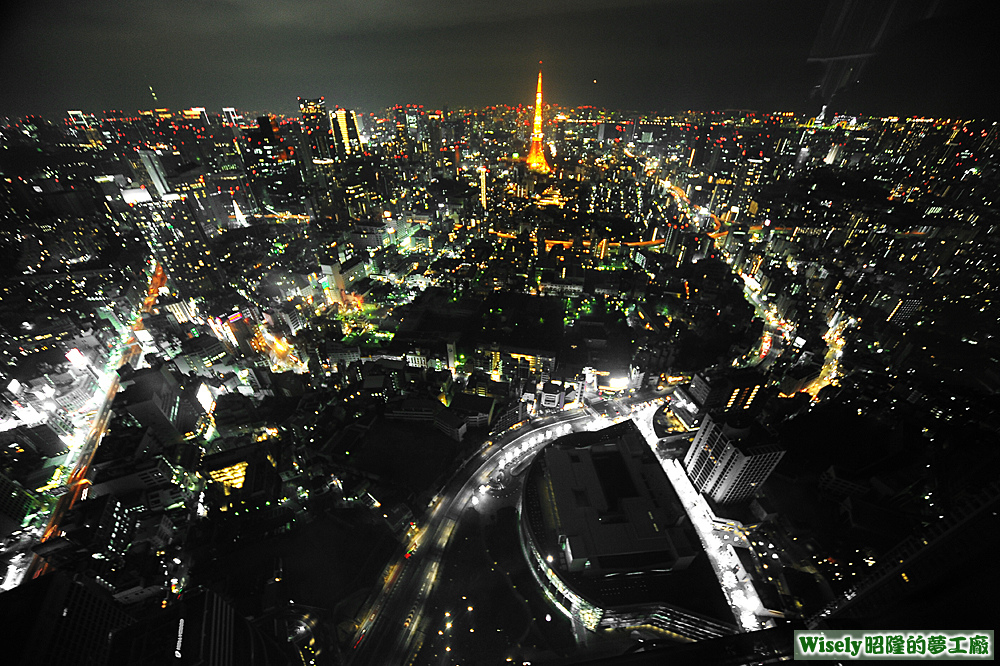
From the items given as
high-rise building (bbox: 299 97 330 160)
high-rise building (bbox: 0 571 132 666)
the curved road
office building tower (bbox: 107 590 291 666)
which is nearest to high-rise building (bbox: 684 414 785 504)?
the curved road

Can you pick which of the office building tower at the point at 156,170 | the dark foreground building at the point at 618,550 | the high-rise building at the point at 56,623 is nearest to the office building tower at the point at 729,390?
the dark foreground building at the point at 618,550

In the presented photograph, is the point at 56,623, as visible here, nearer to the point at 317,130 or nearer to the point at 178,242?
the point at 178,242

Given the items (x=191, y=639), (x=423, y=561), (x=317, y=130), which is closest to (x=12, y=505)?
(x=191, y=639)

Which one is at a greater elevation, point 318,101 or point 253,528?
point 318,101

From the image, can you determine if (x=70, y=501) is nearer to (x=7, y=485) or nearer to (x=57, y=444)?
(x=7, y=485)

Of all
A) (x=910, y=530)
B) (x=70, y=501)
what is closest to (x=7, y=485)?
(x=70, y=501)
